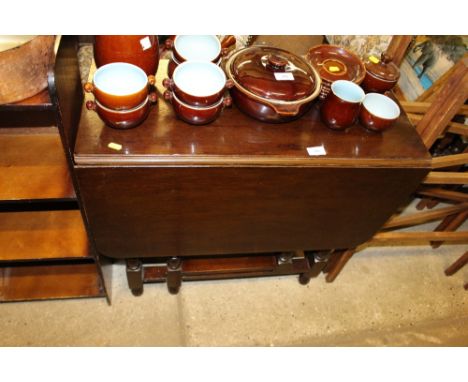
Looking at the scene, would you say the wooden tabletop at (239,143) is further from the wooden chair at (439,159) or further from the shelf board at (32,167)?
the shelf board at (32,167)

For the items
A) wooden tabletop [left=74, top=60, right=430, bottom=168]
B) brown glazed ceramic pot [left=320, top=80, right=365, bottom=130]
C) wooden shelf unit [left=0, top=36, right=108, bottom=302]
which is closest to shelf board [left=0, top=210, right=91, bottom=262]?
wooden shelf unit [left=0, top=36, right=108, bottom=302]

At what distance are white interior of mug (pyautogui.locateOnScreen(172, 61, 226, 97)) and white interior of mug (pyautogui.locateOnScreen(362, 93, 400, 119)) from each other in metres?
0.48

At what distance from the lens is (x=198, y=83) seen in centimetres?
122

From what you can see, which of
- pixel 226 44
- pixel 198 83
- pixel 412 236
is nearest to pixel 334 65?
pixel 226 44

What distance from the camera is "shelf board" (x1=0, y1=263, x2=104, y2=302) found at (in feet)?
5.47

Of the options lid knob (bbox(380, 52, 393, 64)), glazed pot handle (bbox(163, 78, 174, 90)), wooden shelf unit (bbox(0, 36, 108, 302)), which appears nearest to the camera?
wooden shelf unit (bbox(0, 36, 108, 302))

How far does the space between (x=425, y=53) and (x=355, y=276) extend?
1169 millimetres

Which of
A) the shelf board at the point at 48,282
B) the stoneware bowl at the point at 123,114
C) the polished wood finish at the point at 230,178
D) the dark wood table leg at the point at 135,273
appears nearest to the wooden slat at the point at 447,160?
the polished wood finish at the point at 230,178

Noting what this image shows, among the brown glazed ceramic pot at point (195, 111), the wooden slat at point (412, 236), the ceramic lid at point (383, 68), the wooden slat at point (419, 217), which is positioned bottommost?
the wooden slat at point (412, 236)

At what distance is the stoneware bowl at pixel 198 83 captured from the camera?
1.12 metres

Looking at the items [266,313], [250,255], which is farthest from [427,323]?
[250,255]

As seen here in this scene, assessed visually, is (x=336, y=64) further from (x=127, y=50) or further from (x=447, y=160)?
(x=127, y=50)

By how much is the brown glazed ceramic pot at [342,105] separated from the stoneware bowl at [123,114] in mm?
527

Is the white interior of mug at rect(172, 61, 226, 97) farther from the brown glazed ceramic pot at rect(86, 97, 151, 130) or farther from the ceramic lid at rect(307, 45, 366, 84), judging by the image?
the ceramic lid at rect(307, 45, 366, 84)
